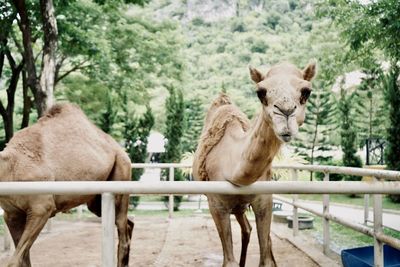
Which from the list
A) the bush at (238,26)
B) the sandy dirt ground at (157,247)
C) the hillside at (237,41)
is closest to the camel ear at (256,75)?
the sandy dirt ground at (157,247)

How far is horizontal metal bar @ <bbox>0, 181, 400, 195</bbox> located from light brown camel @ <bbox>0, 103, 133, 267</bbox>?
1.49 m

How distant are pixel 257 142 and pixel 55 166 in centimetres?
233

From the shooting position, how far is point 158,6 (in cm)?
7400

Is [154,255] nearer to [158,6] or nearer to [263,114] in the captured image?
[263,114]

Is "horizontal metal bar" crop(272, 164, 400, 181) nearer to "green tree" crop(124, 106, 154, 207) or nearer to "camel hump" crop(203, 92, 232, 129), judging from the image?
"camel hump" crop(203, 92, 232, 129)

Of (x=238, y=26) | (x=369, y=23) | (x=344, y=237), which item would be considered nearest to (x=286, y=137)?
(x=344, y=237)

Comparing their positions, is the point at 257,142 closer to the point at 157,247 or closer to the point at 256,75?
the point at 256,75

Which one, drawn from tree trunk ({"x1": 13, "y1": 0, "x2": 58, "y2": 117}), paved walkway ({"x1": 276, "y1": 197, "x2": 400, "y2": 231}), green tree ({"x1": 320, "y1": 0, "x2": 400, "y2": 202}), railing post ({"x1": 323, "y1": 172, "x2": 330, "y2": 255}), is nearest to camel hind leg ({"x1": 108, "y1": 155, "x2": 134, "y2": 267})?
railing post ({"x1": 323, "y1": 172, "x2": 330, "y2": 255})

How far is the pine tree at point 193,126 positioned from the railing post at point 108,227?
2309 cm

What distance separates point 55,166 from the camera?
4.43m

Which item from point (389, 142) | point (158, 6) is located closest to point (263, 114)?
point (389, 142)

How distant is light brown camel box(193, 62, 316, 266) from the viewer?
7.74 feet

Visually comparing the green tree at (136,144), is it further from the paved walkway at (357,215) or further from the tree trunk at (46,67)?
the tree trunk at (46,67)

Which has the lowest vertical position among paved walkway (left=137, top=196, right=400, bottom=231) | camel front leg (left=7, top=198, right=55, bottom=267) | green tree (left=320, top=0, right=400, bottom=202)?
paved walkway (left=137, top=196, right=400, bottom=231)
